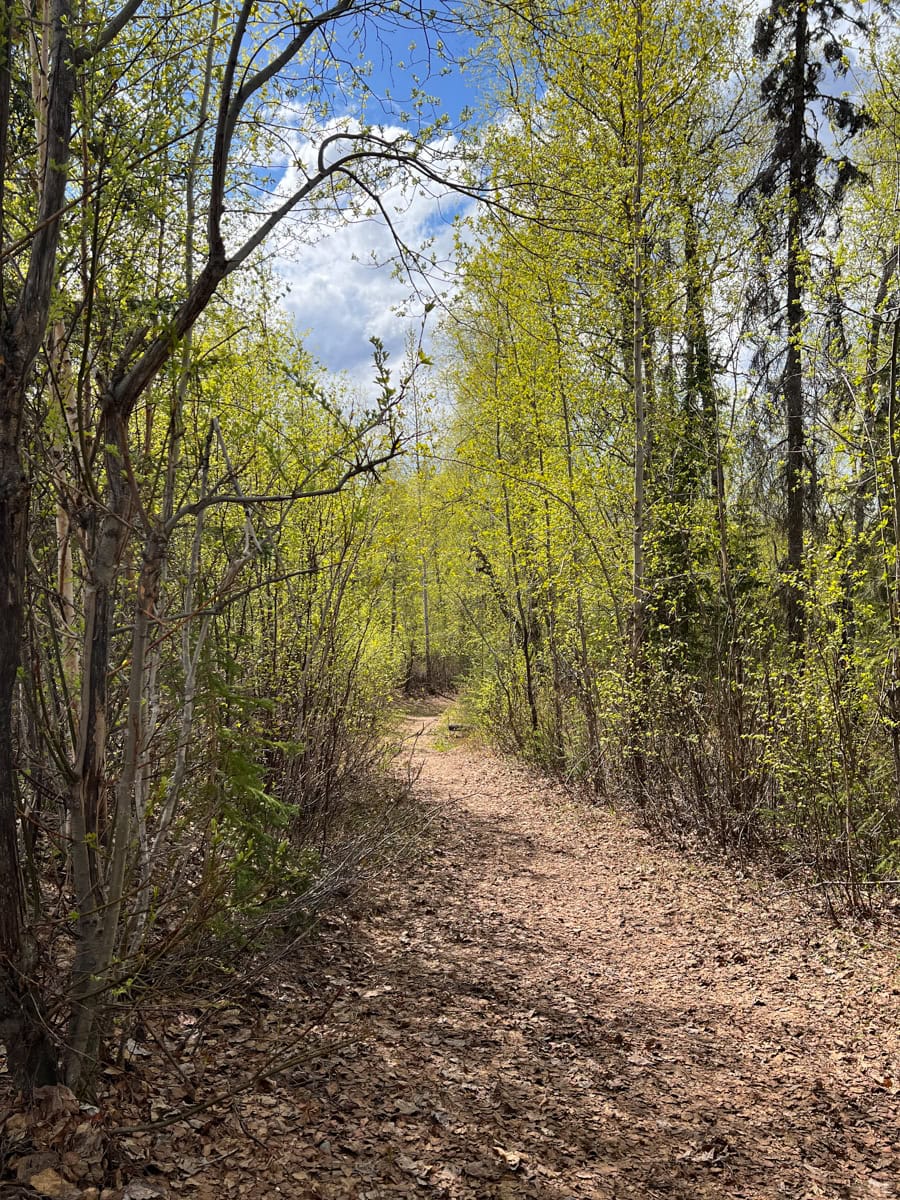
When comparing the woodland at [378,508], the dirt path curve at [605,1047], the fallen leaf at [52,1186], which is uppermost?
the woodland at [378,508]

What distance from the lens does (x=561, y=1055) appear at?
3455 millimetres

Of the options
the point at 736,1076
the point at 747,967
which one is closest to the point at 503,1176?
the point at 736,1076

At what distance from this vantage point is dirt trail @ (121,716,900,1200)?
2.61 m

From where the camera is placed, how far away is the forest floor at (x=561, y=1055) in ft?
8.33

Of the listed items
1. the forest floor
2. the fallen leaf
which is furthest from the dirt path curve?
the fallen leaf

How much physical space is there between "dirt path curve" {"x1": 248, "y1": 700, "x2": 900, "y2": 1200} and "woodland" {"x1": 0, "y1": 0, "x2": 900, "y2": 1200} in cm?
17

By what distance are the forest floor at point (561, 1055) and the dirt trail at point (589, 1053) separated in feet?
0.04

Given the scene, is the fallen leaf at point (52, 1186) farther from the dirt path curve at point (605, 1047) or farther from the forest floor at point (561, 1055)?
the dirt path curve at point (605, 1047)

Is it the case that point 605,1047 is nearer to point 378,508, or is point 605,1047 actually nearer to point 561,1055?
point 561,1055

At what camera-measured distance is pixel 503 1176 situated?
2574 mm

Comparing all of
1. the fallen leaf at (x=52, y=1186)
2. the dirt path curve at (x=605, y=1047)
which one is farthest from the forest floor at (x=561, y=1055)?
the fallen leaf at (x=52, y=1186)

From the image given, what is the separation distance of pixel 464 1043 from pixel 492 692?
323 inches

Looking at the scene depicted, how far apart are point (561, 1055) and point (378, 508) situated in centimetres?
379

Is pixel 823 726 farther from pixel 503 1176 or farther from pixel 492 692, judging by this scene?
pixel 492 692
